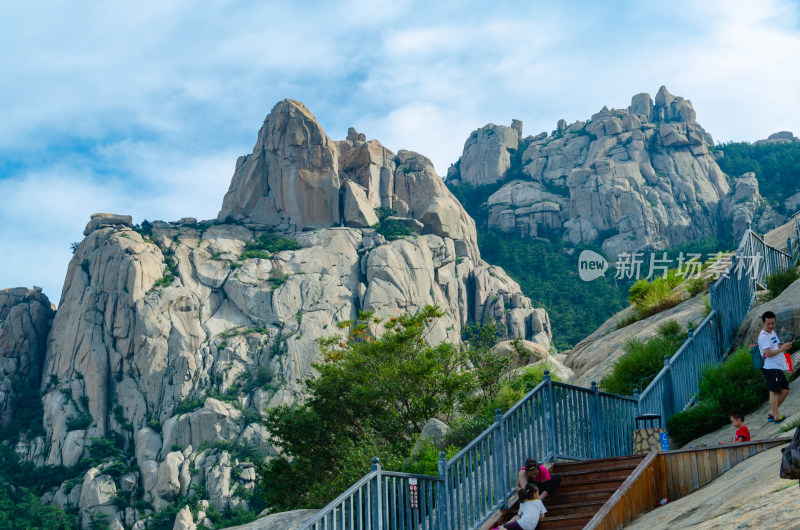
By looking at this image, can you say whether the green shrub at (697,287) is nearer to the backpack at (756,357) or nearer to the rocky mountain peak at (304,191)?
the backpack at (756,357)

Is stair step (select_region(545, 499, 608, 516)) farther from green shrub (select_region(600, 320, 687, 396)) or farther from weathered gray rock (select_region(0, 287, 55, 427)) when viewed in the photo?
weathered gray rock (select_region(0, 287, 55, 427))

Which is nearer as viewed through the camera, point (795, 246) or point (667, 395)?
point (667, 395)

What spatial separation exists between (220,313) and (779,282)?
65.0m

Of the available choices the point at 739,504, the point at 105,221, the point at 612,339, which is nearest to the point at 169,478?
the point at 105,221

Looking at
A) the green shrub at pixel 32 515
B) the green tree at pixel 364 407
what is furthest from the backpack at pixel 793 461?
the green shrub at pixel 32 515

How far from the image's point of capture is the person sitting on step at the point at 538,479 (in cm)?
770

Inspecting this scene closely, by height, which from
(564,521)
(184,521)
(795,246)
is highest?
(795,246)

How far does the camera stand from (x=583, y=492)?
7.77m

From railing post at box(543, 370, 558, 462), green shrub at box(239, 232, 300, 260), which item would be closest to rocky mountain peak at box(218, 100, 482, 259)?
green shrub at box(239, 232, 300, 260)

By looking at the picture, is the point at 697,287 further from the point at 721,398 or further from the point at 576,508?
the point at 576,508

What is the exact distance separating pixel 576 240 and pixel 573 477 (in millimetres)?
97891

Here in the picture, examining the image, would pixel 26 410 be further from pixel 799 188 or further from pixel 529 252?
pixel 799 188

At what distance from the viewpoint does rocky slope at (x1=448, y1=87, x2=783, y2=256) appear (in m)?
99.1

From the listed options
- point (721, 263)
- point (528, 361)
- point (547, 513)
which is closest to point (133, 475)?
point (528, 361)
